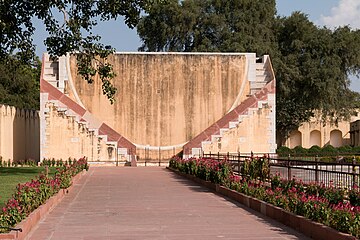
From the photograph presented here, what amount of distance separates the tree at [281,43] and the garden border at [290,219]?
28.6 meters

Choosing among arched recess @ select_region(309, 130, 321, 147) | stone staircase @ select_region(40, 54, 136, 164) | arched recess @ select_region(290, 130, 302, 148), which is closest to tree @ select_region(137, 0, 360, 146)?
arched recess @ select_region(290, 130, 302, 148)

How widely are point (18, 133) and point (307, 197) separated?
22890 mm

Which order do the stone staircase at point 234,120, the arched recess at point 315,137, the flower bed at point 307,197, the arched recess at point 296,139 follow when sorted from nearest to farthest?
the flower bed at point 307,197 → the stone staircase at point 234,120 → the arched recess at point 296,139 → the arched recess at point 315,137

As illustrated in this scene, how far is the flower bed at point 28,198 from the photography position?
908 centimetres

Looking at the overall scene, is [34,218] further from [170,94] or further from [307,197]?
[170,94]

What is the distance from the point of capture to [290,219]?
403 inches

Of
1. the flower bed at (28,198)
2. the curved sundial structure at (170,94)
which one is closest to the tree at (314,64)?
the curved sundial structure at (170,94)

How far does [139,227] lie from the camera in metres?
10.4

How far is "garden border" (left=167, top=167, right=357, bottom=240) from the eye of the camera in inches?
328

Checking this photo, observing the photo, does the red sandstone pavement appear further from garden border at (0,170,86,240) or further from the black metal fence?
the black metal fence

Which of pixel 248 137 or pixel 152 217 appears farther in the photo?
pixel 248 137

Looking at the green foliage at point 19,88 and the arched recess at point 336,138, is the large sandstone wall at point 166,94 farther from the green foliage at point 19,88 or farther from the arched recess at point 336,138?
the arched recess at point 336,138

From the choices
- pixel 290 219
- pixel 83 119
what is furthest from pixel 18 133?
pixel 290 219

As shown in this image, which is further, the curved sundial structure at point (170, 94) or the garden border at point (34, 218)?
the curved sundial structure at point (170, 94)
